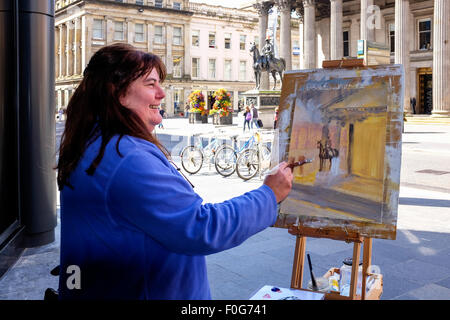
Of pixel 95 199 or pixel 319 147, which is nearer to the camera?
pixel 95 199

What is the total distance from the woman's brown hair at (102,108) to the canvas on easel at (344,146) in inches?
60.7

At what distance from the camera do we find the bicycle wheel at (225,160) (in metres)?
12.2

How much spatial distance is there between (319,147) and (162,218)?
1.80 meters

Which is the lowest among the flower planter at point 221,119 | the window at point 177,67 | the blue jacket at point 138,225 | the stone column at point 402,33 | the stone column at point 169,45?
the blue jacket at point 138,225

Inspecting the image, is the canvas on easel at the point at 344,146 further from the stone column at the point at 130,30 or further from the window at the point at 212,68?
the window at the point at 212,68

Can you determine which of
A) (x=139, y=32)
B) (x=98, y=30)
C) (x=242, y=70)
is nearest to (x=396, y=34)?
(x=139, y=32)

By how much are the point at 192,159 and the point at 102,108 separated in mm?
10708

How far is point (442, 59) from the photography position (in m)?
30.8

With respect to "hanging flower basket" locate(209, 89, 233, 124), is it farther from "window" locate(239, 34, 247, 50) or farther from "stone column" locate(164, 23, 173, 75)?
"window" locate(239, 34, 247, 50)

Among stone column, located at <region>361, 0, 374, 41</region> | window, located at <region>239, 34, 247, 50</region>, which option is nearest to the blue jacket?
stone column, located at <region>361, 0, 374, 41</region>

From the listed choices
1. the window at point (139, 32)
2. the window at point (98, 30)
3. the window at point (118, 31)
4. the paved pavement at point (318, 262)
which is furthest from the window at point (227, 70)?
the paved pavement at point (318, 262)
